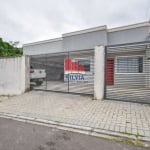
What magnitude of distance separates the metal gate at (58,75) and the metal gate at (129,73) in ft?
4.47

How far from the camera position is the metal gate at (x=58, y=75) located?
29.7 feet

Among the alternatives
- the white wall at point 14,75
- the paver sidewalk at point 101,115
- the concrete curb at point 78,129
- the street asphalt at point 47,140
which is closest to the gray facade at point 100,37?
the white wall at point 14,75

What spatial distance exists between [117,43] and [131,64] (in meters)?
2.72

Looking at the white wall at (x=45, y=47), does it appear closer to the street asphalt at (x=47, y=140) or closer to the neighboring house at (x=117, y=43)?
the neighboring house at (x=117, y=43)

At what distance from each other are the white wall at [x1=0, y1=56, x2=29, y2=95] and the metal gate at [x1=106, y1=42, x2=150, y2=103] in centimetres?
495

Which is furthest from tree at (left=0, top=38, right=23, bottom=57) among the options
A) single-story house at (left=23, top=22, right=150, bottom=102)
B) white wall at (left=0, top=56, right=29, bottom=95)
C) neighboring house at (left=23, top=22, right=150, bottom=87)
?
white wall at (left=0, top=56, right=29, bottom=95)

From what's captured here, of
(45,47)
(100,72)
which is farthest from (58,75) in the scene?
(45,47)

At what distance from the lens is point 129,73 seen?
9844mm

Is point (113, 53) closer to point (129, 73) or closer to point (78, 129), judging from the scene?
point (129, 73)

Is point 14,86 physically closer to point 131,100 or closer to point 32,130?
point 32,130

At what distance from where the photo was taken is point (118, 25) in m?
12.5

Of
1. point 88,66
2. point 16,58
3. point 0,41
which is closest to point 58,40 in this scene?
point 88,66

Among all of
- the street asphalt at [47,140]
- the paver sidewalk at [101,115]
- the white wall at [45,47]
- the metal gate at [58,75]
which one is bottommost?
the street asphalt at [47,140]

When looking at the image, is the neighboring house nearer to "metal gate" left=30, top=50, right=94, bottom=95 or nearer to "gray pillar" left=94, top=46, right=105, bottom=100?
"metal gate" left=30, top=50, right=94, bottom=95
